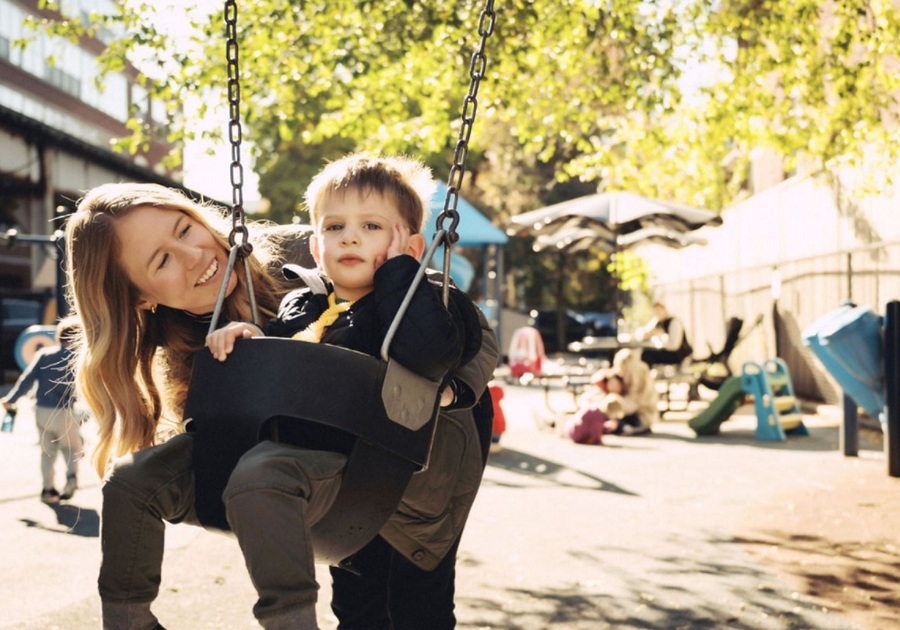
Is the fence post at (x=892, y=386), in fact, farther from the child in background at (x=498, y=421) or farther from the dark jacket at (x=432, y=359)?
the dark jacket at (x=432, y=359)

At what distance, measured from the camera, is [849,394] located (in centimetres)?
927

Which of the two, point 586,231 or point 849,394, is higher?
point 586,231

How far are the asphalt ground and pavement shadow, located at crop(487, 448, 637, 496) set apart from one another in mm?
24

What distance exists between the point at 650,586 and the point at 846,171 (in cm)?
1023

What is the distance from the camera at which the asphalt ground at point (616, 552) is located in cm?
476

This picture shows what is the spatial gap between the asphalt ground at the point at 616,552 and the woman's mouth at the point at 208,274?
1.04 metres

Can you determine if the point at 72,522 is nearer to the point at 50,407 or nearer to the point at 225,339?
the point at 50,407

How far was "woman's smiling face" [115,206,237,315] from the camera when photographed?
3076 millimetres

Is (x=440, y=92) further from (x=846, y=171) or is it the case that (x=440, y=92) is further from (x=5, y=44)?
(x=5, y=44)

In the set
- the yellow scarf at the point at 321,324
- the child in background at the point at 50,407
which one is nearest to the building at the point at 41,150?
the child in background at the point at 50,407

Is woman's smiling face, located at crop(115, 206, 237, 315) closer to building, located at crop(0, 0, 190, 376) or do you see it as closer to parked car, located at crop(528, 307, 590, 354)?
building, located at crop(0, 0, 190, 376)

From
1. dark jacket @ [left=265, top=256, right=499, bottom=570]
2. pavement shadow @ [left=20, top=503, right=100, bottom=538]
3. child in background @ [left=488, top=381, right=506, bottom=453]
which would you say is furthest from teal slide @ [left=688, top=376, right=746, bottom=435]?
dark jacket @ [left=265, top=256, right=499, bottom=570]

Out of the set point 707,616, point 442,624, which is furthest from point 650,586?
point 442,624

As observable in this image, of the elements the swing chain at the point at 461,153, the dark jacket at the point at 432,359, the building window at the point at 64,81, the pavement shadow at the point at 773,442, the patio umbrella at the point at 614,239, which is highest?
the building window at the point at 64,81
